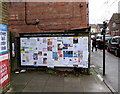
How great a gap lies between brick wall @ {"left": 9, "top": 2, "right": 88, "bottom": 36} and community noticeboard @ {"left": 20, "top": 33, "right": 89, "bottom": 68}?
2775 mm

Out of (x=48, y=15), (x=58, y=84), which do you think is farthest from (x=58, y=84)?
(x=48, y=15)

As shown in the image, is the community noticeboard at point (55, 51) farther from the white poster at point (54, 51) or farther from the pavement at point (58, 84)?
the pavement at point (58, 84)

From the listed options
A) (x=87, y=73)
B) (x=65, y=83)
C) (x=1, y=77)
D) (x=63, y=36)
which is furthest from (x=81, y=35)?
(x=1, y=77)

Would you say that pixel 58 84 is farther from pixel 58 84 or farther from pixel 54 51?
pixel 54 51

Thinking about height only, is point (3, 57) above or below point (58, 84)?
above

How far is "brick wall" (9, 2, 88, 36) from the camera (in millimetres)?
8945

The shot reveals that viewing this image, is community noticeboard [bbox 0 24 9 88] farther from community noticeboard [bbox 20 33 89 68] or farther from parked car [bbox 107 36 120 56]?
parked car [bbox 107 36 120 56]

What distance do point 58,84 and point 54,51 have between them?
2.06 meters

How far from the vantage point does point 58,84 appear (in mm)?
5000

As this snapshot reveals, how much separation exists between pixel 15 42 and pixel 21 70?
1.65 metres

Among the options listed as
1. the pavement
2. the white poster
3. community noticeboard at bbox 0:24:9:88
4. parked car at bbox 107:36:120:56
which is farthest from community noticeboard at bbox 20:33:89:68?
parked car at bbox 107:36:120:56

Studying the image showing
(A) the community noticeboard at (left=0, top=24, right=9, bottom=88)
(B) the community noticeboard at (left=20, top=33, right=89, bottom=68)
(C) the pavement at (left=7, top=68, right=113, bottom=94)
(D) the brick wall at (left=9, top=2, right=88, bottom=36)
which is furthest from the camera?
(D) the brick wall at (left=9, top=2, right=88, bottom=36)

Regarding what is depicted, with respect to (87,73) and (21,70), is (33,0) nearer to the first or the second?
(21,70)

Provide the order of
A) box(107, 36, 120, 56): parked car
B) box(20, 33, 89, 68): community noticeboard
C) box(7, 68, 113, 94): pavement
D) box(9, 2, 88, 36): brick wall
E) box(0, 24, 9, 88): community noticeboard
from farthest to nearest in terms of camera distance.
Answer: box(107, 36, 120, 56): parked car
box(9, 2, 88, 36): brick wall
box(20, 33, 89, 68): community noticeboard
box(7, 68, 113, 94): pavement
box(0, 24, 9, 88): community noticeboard
